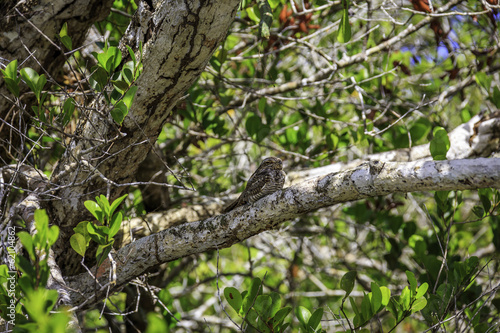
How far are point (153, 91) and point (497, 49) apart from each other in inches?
124

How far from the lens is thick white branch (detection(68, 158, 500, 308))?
165cm

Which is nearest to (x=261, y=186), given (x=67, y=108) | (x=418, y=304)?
(x=418, y=304)

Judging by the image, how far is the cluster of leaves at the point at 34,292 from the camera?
1.22 meters

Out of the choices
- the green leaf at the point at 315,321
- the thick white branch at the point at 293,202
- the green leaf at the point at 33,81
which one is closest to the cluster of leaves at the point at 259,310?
the green leaf at the point at 315,321

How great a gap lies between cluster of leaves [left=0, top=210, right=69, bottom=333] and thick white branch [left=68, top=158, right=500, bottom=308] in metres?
0.28

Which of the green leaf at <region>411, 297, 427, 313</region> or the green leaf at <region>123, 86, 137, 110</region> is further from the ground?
the green leaf at <region>123, 86, 137, 110</region>

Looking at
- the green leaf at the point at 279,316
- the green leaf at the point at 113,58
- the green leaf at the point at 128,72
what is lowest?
the green leaf at the point at 279,316

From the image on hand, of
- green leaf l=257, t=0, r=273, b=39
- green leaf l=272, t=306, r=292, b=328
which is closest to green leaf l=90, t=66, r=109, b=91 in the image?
green leaf l=257, t=0, r=273, b=39

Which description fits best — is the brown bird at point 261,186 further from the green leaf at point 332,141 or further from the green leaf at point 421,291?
the green leaf at point 332,141

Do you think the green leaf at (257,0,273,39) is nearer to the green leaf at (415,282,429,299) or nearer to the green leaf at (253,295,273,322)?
the green leaf at (253,295,273,322)

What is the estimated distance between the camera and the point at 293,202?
207cm

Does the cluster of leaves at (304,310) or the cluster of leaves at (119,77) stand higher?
the cluster of leaves at (119,77)

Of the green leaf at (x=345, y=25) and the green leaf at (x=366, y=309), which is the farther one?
the green leaf at (x=345, y=25)

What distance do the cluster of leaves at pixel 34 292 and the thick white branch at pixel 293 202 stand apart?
0.28 m
